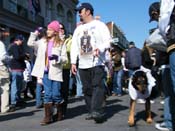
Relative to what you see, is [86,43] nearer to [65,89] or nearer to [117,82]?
[65,89]

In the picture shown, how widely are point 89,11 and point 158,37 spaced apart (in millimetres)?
2201

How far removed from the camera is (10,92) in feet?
36.7

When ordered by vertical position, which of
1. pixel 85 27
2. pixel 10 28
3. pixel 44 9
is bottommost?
pixel 85 27

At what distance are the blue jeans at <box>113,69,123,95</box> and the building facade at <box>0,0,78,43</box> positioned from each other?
Result: 9902mm

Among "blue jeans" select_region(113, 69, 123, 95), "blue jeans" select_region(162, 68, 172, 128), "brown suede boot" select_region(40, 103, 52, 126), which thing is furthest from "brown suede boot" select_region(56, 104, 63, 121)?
"blue jeans" select_region(113, 69, 123, 95)

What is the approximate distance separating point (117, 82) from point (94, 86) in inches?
307

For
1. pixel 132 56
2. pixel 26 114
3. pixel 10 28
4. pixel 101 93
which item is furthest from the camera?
pixel 10 28

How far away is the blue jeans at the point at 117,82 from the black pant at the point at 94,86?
7211mm

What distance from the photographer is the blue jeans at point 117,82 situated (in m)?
15.3

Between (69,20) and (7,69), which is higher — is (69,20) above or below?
above

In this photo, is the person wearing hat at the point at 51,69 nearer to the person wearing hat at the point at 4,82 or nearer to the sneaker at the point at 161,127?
the person wearing hat at the point at 4,82

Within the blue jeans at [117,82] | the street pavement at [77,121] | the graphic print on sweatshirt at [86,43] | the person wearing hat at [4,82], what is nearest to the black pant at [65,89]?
the street pavement at [77,121]

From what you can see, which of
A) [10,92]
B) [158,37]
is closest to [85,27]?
[158,37]

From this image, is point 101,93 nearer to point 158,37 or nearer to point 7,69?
point 158,37
